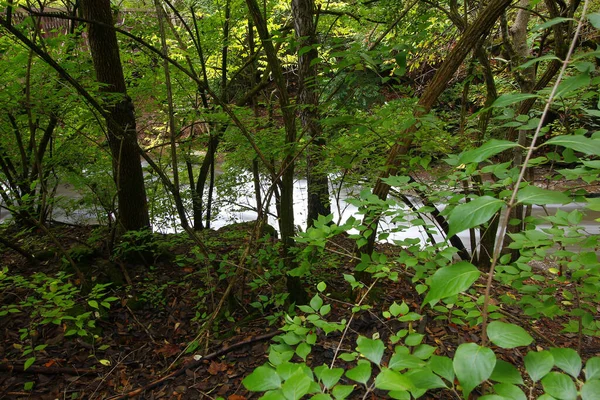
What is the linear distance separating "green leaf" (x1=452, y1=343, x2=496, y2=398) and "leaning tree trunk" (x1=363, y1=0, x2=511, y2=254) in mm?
997

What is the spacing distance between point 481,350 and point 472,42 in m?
1.91

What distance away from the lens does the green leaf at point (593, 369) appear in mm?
610

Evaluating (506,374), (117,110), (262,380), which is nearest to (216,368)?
(262,380)

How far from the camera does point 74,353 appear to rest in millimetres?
2908

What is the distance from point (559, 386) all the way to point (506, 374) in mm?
78

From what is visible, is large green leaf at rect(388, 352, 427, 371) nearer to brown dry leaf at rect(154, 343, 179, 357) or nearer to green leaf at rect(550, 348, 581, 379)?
green leaf at rect(550, 348, 581, 379)

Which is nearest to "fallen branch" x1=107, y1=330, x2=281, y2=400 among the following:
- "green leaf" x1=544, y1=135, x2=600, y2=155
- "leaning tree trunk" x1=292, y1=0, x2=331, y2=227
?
"leaning tree trunk" x1=292, y1=0, x2=331, y2=227

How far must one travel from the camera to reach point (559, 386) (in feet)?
1.93

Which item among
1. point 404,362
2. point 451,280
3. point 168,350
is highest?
point 451,280

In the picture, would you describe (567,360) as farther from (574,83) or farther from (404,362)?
(574,83)

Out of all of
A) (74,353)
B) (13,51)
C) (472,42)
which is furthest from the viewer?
(13,51)

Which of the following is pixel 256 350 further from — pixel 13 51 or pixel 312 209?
pixel 13 51

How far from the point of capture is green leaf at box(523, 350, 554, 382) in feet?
1.97

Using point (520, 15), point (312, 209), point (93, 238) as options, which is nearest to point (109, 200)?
point (93, 238)
